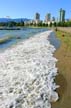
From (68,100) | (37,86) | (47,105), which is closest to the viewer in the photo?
(47,105)

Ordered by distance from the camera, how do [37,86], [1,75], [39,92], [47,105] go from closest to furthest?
[47,105] < [39,92] < [37,86] < [1,75]

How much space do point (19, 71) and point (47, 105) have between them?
651 centimetres

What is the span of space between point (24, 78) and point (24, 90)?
2451mm

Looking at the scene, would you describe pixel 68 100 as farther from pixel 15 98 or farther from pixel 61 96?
pixel 15 98

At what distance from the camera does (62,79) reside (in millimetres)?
15422

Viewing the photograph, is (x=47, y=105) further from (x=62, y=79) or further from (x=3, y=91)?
(x=62, y=79)

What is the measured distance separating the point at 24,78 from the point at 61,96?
3.38 metres

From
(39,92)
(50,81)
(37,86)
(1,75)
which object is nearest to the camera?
(39,92)

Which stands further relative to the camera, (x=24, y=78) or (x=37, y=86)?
(x=24, y=78)

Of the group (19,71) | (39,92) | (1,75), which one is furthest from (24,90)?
(19,71)

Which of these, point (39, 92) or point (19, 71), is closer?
point (39, 92)

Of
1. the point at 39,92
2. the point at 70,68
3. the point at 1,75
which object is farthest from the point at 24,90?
the point at 70,68

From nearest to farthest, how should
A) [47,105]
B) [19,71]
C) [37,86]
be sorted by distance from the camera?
1. [47,105]
2. [37,86]
3. [19,71]

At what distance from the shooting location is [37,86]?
13.0m
